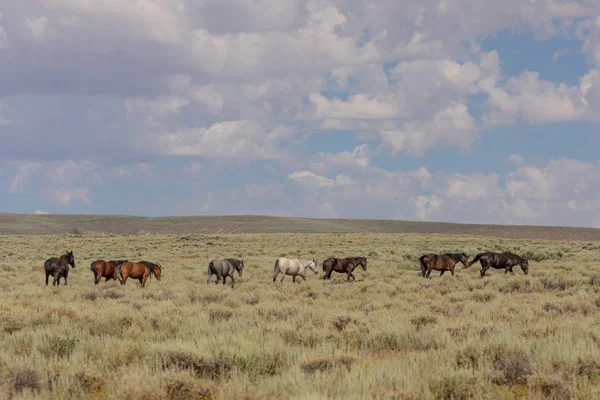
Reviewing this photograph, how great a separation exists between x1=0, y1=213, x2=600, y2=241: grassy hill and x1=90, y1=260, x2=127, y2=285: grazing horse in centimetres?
10859

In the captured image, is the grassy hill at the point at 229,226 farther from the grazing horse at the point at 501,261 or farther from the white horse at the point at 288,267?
the white horse at the point at 288,267

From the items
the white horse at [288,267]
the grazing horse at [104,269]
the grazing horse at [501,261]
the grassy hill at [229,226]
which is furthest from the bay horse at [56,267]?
the grassy hill at [229,226]

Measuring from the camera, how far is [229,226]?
144500 mm

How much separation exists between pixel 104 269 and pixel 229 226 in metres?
123

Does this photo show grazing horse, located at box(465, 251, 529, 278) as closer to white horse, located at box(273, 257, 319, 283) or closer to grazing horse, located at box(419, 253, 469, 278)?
grazing horse, located at box(419, 253, 469, 278)

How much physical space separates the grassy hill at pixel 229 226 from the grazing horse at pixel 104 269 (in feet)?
356

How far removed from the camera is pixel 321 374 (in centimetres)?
758

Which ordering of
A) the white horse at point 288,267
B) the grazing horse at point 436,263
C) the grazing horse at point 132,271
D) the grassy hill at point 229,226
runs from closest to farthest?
the grazing horse at point 132,271 < the white horse at point 288,267 < the grazing horse at point 436,263 < the grassy hill at point 229,226

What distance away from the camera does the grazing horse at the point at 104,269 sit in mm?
21516

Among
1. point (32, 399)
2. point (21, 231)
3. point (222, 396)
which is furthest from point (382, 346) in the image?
point (21, 231)

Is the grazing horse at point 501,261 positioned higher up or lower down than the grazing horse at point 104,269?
higher up

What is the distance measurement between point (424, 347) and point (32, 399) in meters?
6.08

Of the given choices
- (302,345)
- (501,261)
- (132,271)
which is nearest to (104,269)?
(132,271)

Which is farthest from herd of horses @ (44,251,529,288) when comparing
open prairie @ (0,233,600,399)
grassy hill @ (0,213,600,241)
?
grassy hill @ (0,213,600,241)
